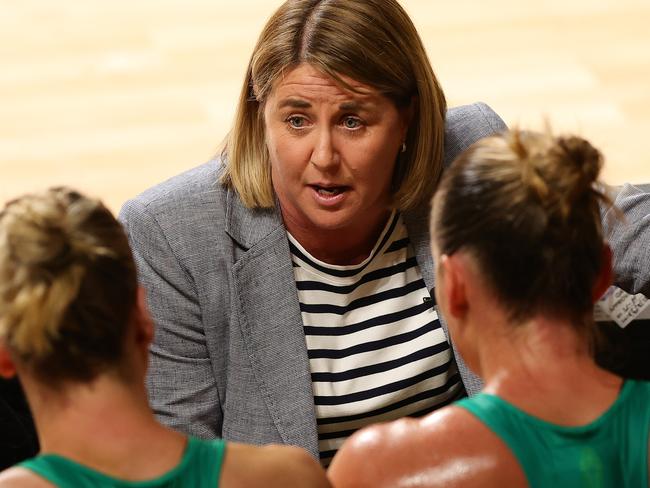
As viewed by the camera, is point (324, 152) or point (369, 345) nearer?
point (324, 152)

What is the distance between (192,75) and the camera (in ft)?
19.3

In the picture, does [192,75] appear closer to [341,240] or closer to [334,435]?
[341,240]

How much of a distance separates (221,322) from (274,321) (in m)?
0.11

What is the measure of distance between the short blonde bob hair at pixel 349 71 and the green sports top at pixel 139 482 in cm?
103

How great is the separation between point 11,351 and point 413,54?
122 cm

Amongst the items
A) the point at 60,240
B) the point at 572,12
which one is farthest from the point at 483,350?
the point at 572,12

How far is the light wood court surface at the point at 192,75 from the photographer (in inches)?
203

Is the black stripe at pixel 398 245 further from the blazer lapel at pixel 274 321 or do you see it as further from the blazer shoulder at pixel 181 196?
the blazer shoulder at pixel 181 196

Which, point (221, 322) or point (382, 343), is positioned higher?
point (221, 322)

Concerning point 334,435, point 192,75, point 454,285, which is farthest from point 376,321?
point 192,75

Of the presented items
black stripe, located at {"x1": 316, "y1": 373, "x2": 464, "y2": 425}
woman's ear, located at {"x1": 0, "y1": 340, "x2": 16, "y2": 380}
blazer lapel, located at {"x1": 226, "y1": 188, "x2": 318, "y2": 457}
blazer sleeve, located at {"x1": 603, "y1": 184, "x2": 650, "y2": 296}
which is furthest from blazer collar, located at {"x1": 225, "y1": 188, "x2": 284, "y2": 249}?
woman's ear, located at {"x1": 0, "y1": 340, "x2": 16, "y2": 380}

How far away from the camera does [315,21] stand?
8.02ft

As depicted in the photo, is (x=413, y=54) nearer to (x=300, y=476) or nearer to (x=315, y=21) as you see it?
(x=315, y=21)

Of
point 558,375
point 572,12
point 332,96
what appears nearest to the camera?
point 558,375
